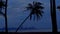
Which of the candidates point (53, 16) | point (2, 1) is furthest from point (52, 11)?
point (2, 1)

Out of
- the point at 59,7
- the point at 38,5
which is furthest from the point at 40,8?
the point at 59,7

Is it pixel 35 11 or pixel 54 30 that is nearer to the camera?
pixel 54 30

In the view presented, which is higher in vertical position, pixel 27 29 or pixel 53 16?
pixel 53 16

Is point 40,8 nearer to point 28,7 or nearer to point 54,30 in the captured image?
point 28,7

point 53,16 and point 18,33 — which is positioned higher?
point 53,16

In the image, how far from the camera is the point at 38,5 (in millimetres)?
29203

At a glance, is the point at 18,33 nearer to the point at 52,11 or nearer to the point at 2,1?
the point at 2,1

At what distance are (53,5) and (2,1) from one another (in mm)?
9458

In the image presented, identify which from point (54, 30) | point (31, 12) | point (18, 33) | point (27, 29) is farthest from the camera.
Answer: point (27, 29)

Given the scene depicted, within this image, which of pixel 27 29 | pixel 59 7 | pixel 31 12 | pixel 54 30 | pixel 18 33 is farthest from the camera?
pixel 27 29

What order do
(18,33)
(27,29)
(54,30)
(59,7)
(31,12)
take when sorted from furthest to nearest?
(27,29)
(18,33)
(31,12)
(59,7)
(54,30)

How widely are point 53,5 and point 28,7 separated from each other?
1190cm

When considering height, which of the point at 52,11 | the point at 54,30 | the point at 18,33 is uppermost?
the point at 52,11

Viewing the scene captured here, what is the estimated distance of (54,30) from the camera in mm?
17422
